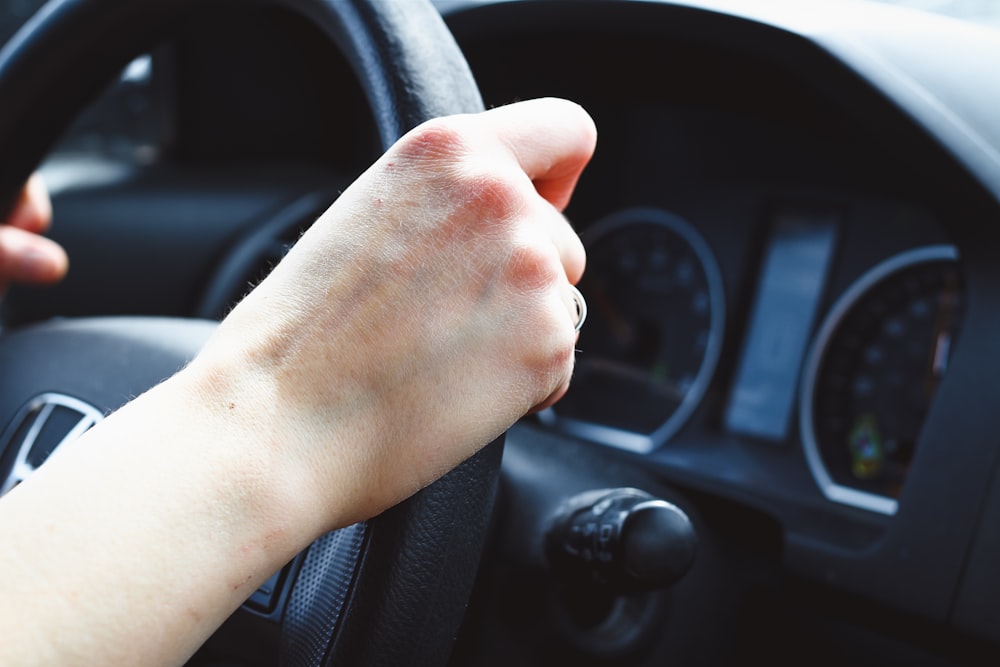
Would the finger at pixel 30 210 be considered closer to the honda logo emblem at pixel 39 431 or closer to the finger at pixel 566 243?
the honda logo emblem at pixel 39 431

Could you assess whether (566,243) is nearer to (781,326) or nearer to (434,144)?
(434,144)

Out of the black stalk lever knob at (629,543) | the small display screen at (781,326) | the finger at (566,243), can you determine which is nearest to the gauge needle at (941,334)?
the small display screen at (781,326)

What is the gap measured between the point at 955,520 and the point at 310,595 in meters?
0.46

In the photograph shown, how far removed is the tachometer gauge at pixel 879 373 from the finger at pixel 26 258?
0.77 metres

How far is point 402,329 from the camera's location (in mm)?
434

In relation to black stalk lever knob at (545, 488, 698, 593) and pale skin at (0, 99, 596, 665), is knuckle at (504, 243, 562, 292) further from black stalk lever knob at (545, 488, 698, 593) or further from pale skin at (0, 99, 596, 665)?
black stalk lever knob at (545, 488, 698, 593)

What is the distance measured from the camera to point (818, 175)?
1.16 meters

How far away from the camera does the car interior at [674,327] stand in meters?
0.66

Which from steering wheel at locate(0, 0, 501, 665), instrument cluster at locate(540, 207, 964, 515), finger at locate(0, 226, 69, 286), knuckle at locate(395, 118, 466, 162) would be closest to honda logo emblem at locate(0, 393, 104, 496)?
steering wheel at locate(0, 0, 501, 665)

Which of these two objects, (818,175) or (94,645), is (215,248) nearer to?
(818,175)

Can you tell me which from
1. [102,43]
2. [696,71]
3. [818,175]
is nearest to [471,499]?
[102,43]

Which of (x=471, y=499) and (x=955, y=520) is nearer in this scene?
(x=471, y=499)

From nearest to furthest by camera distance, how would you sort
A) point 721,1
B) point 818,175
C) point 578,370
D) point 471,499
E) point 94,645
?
point 94,645 → point 471,499 → point 721,1 → point 818,175 → point 578,370

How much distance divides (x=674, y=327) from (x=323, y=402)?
0.92 m
